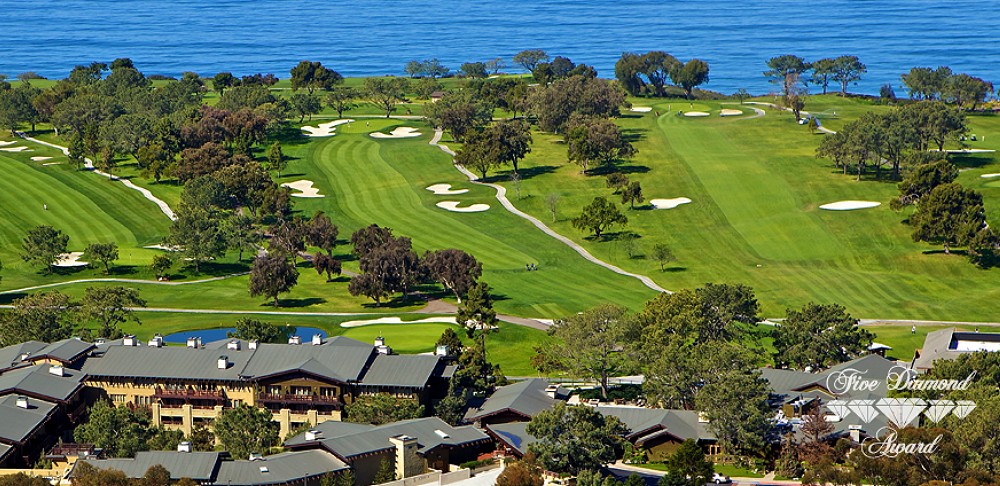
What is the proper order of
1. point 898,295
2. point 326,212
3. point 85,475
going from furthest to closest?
point 326,212, point 898,295, point 85,475

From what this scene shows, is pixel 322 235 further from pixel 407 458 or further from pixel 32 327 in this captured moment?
pixel 407 458

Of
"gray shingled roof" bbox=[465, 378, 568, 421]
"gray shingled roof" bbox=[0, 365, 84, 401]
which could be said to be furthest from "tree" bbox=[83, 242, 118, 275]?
"gray shingled roof" bbox=[465, 378, 568, 421]

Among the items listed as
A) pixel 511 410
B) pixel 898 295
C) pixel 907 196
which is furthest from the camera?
pixel 907 196

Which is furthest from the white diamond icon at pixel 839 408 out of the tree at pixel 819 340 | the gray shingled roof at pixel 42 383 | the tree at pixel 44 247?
the tree at pixel 44 247

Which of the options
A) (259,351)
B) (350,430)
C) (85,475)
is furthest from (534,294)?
(85,475)

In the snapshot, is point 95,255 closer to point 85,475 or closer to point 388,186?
point 388,186

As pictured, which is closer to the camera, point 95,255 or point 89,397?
point 89,397

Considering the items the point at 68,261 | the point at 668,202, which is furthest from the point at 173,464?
the point at 668,202

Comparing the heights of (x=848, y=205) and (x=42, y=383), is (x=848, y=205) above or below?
below
